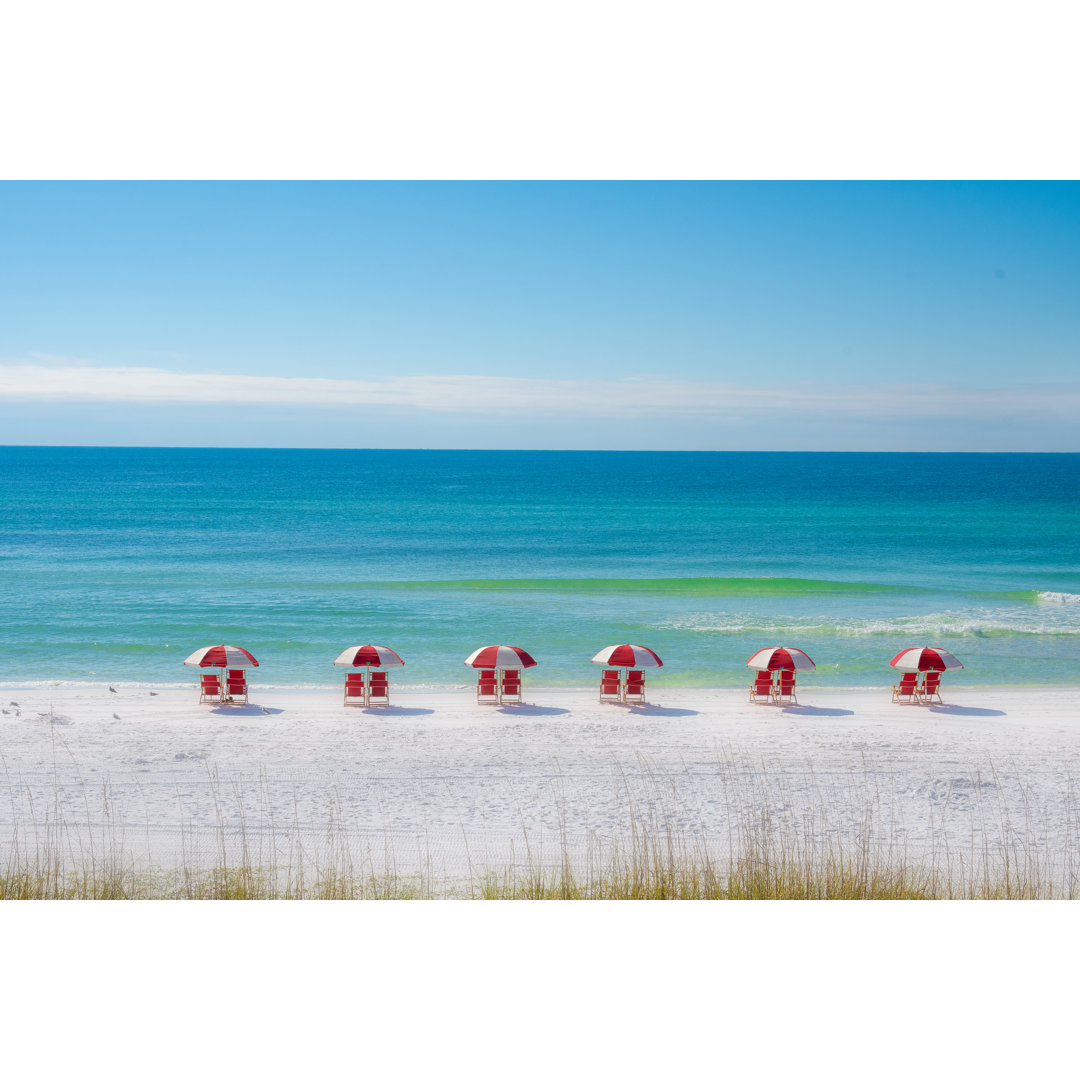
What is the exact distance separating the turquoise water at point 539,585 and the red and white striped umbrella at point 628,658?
300cm

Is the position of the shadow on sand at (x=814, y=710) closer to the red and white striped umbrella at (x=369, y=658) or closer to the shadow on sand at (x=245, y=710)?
the red and white striped umbrella at (x=369, y=658)

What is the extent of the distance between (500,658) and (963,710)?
8.64m

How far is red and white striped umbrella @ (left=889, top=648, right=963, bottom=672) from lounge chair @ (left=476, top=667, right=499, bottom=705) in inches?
291

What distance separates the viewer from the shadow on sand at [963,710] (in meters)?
15.8

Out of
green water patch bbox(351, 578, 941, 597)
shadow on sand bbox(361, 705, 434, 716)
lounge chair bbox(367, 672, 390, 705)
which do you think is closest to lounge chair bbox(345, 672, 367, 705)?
lounge chair bbox(367, 672, 390, 705)

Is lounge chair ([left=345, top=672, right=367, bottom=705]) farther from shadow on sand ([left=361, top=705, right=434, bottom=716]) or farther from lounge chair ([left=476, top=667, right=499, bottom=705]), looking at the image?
lounge chair ([left=476, top=667, right=499, bottom=705])

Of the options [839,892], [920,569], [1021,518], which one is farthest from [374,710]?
[1021,518]

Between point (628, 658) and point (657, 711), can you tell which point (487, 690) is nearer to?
point (628, 658)

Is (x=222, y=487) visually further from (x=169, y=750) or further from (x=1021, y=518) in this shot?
(x=169, y=750)

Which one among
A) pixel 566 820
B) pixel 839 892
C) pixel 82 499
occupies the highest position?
pixel 82 499

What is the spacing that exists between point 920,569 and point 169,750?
3138cm

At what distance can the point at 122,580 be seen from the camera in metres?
31.6

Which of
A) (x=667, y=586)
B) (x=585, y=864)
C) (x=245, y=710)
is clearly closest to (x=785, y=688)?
(x=585, y=864)

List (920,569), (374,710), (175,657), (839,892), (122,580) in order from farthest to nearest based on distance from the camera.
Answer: (920,569) → (122,580) → (175,657) → (374,710) → (839,892)
